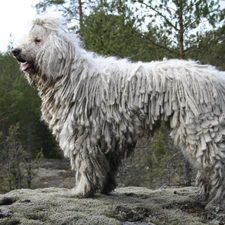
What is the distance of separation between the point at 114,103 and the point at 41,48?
1002 mm

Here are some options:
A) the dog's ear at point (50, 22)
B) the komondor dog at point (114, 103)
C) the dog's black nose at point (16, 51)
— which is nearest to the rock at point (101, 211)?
the komondor dog at point (114, 103)

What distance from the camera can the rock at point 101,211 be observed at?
390 centimetres

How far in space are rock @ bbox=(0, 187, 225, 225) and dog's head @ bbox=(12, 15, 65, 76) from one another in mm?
1412

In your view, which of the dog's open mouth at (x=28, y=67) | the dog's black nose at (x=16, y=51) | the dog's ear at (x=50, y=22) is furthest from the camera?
the dog's ear at (x=50, y=22)

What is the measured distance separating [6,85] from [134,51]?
33.1ft

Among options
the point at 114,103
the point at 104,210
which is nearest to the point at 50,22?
the point at 114,103

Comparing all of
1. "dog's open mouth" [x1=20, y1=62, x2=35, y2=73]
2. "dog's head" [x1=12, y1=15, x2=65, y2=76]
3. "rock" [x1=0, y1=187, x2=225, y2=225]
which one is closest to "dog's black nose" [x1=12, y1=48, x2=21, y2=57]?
"dog's head" [x1=12, y1=15, x2=65, y2=76]

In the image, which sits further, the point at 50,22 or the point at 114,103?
the point at 50,22

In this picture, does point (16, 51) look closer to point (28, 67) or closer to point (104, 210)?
point (28, 67)

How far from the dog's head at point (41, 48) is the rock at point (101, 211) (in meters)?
1.41

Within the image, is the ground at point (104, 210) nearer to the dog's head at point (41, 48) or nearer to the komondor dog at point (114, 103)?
the komondor dog at point (114, 103)

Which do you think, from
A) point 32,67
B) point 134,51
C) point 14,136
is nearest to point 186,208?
point 32,67

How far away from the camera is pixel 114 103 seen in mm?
4543

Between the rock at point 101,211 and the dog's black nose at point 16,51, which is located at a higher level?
the dog's black nose at point 16,51
